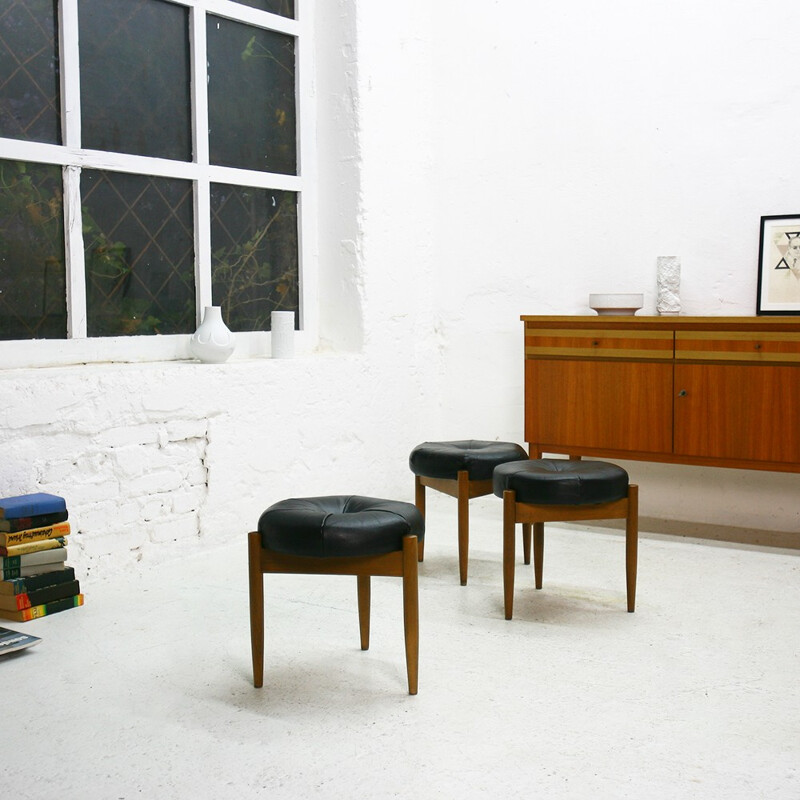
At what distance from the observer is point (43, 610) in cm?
328

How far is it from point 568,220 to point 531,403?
3.35ft

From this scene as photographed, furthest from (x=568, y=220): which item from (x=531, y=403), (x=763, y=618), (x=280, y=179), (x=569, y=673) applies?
(x=569, y=673)

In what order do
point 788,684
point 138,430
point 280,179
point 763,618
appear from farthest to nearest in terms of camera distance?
point 280,179 < point 138,430 < point 763,618 < point 788,684

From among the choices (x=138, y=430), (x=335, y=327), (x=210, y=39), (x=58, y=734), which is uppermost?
(x=210, y=39)

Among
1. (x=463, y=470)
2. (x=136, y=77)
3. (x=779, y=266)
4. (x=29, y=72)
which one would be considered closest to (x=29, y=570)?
(x=463, y=470)

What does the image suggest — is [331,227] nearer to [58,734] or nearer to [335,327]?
[335,327]

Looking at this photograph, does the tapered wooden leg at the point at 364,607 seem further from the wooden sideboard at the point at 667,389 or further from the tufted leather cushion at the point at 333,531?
the wooden sideboard at the point at 667,389

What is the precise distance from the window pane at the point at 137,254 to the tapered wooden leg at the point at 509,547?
6.09ft

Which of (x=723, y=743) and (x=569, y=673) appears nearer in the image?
(x=723, y=743)

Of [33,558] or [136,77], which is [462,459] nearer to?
[33,558]

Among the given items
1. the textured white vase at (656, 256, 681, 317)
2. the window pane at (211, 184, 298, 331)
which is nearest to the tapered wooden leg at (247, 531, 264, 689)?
the window pane at (211, 184, 298, 331)

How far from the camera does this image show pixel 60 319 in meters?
3.80

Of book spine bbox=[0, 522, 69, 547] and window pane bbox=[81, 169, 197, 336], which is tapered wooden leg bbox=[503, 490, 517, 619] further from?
window pane bbox=[81, 169, 197, 336]

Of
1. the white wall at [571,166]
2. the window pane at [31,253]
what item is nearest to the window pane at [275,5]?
the white wall at [571,166]
